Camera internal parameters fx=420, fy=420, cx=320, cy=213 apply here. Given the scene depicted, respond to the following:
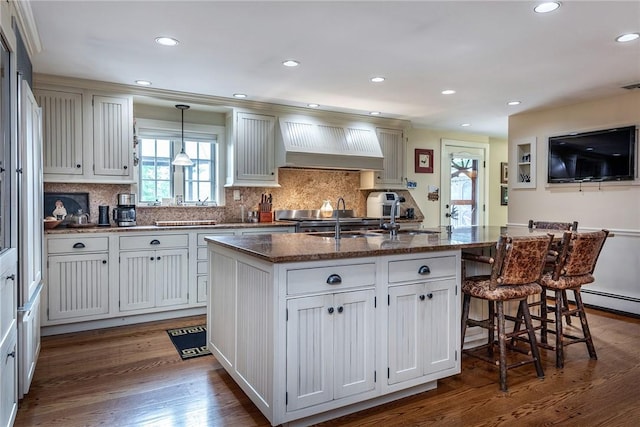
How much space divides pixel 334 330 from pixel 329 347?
9 cm

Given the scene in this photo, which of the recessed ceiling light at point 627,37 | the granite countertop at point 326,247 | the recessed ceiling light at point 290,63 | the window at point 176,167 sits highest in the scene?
the recessed ceiling light at point 290,63

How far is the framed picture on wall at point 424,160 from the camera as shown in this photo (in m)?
6.61

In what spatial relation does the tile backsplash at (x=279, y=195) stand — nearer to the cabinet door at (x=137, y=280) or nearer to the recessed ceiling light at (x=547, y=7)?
the cabinet door at (x=137, y=280)

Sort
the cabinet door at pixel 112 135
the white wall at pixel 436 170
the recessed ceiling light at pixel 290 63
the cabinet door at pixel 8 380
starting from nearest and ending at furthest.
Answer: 1. the cabinet door at pixel 8 380
2. the recessed ceiling light at pixel 290 63
3. the cabinet door at pixel 112 135
4. the white wall at pixel 436 170

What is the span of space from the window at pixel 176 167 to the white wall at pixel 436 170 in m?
3.01

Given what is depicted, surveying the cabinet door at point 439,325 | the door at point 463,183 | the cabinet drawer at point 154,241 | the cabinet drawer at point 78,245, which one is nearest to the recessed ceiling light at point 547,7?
the cabinet door at point 439,325

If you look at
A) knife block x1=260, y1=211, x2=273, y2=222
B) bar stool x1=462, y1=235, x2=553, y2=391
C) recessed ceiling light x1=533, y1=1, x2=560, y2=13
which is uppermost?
recessed ceiling light x1=533, y1=1, x2=560, y2=13

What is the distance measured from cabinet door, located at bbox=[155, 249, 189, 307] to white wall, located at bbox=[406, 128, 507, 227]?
3.80 meters

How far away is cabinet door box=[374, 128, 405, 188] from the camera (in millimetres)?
5734

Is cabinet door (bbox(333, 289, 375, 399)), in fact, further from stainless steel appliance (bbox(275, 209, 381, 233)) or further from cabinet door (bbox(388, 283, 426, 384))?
stainless steel appliance (bbox(275, 209, 381, 233))

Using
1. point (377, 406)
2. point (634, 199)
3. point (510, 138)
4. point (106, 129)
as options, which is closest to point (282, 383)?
point (377, 406)

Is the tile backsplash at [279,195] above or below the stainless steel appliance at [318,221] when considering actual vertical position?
above

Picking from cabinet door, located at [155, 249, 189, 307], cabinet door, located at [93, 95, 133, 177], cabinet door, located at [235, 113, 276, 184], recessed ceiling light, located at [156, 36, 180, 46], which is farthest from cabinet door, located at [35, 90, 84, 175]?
cabinet door, located at [235, 113, 276, 184]

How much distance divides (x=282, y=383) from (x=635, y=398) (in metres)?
2.12
